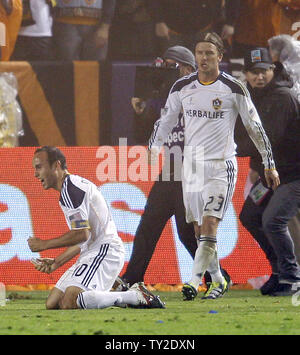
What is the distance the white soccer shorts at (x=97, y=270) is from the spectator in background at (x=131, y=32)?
A: 5162 mm

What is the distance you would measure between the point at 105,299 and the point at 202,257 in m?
1.26

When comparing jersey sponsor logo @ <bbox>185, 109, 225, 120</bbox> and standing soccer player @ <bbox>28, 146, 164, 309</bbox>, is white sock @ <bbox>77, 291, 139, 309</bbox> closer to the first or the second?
standing soccer player @ <bbox>28, 146, 164, 309</bbox>

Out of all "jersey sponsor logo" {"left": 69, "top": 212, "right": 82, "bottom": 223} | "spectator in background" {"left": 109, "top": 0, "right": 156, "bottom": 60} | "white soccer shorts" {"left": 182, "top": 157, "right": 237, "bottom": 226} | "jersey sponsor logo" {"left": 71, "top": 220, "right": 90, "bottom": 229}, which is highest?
"spectator in background" {"left": 109, "top": 0, "right": 156, "bottom": 60}

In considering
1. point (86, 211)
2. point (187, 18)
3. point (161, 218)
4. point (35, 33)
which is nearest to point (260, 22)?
point (187, 18)

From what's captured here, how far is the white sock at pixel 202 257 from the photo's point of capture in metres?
9.90

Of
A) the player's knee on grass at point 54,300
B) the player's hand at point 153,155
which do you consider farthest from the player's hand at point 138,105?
the player's knee on grass at point 54,300

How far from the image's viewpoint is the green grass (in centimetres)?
726

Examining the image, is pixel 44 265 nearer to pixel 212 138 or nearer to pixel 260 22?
pixel 212 138

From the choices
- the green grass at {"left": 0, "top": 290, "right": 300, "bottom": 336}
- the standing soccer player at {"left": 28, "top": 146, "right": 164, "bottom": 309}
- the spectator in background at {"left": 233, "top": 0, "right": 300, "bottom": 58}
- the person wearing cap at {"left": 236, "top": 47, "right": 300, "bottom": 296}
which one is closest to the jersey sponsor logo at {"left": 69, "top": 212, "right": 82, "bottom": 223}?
the standing soccer player at {"left": 28, "top": 146, "right": 164, "bottom": 309}

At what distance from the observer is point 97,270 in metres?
9.23

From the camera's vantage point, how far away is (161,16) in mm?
13914

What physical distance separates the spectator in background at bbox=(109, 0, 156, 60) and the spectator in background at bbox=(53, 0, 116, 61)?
0.25 m

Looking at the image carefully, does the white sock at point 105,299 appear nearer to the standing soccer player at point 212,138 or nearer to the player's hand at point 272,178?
the standing soccer player at point 212,138
